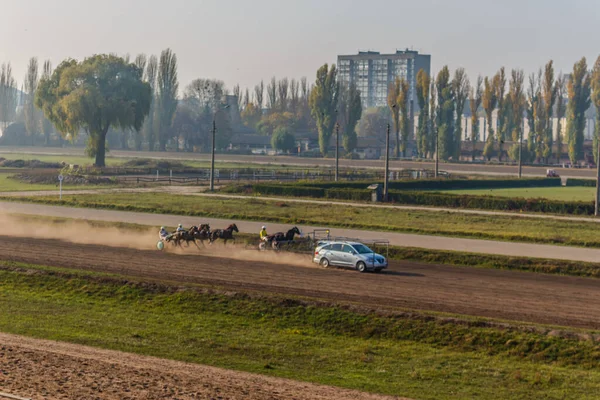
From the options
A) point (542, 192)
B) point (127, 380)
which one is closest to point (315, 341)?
point (127, 380)

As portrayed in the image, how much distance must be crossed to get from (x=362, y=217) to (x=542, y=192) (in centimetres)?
4119

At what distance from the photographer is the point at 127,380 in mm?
20234

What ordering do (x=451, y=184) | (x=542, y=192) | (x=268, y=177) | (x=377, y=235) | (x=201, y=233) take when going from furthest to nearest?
(x=268, y=177) → (x=451, y=184) → (x=542, y=192) → (x=377, y=235) → (x=201, y=233)

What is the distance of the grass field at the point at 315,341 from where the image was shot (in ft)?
69.4

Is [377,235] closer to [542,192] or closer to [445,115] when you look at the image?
[542,192]

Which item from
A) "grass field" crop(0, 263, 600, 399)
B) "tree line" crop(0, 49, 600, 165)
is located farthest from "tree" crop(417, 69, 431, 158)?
Answer: "grass field" crop(0, 263, 600, 399)

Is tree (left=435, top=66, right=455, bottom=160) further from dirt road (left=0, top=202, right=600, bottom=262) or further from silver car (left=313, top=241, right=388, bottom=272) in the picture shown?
silver car (left=313, top=241, right=388, bottom=272)

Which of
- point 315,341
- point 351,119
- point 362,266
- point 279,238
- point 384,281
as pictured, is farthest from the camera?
point 351,119

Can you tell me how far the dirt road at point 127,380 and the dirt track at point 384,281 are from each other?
8995 millimetres

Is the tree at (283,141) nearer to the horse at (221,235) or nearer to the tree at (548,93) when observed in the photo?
the tree at (548,93)

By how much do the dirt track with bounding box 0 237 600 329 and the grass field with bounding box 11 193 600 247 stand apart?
12.1 meters

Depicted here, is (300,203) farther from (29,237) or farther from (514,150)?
(514,150)

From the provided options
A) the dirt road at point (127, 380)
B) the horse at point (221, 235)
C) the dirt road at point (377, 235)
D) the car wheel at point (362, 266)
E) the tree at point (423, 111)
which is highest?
the tree at point (423, 111)

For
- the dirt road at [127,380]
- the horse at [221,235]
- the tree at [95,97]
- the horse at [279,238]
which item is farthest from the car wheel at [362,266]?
the tree at [95,97]
